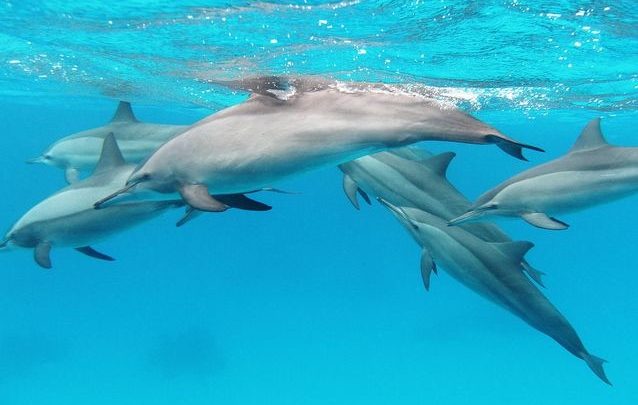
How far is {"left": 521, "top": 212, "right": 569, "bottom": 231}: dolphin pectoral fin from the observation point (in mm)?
6605

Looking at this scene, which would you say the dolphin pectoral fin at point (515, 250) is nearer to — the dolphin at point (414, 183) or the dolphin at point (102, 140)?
the dolphin at point (414, 183)

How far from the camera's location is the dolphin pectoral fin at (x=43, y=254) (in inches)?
287

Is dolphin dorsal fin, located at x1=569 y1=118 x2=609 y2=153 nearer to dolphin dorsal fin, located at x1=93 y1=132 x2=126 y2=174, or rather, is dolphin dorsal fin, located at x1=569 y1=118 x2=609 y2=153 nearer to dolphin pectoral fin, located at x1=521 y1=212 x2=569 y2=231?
dolphin pectoral fin, located at x1=521 y1=212 x2=569 y2=231

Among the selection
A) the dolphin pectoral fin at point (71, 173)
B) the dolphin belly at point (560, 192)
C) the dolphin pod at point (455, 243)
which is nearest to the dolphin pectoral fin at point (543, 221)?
the dolphin belly at point (560, 192)

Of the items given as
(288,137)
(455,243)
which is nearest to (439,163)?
(455,243)

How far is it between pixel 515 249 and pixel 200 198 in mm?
3682

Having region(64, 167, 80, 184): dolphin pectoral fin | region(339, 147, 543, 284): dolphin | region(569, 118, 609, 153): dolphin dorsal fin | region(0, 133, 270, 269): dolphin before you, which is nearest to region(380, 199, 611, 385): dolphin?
region(339, 147, 543, 284): dolphin

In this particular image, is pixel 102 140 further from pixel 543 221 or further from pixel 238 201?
pixel 543 221

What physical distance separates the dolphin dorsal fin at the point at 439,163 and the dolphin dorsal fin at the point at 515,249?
140 centimetres

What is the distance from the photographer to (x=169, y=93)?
20219mm

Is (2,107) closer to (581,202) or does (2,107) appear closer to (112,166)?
(112,166)

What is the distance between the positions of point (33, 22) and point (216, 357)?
19864mm

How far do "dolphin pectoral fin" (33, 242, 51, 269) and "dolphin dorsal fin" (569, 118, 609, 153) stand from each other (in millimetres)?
6881

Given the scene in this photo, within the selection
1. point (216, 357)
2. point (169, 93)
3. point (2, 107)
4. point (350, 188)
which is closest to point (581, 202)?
point (350, 188)
